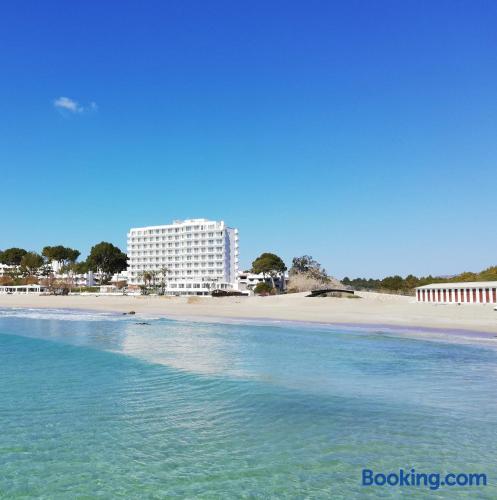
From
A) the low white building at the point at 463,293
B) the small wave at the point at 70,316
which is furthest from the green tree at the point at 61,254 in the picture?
the low white building at the point at 463,293

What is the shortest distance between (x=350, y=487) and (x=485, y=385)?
28.7 ft

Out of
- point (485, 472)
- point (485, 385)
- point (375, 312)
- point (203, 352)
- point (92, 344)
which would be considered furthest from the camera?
point (375, 312)

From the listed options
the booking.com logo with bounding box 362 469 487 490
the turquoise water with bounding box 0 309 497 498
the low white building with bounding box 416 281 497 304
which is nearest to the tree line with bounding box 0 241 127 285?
the low white building with bounding box 416 281 497 304

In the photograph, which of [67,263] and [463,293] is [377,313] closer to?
[463,293]

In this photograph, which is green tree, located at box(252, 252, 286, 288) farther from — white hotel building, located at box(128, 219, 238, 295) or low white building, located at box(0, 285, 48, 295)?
low white building, located at box(0, 285, 48, 295)

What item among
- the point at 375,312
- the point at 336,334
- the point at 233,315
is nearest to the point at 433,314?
the point at 375,312

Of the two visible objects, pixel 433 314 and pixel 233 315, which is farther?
pixel 233 315

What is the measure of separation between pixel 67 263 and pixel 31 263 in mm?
11999

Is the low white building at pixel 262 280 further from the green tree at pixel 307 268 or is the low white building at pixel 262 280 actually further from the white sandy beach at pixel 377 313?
the white sandy beach at pixel 377 313

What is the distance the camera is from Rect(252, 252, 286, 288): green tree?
135 meters

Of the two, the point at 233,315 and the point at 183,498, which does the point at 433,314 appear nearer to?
the point at 233,315

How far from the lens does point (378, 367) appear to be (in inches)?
677

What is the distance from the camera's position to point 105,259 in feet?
486

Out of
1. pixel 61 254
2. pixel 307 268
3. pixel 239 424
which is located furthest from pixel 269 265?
pixel 239 424
